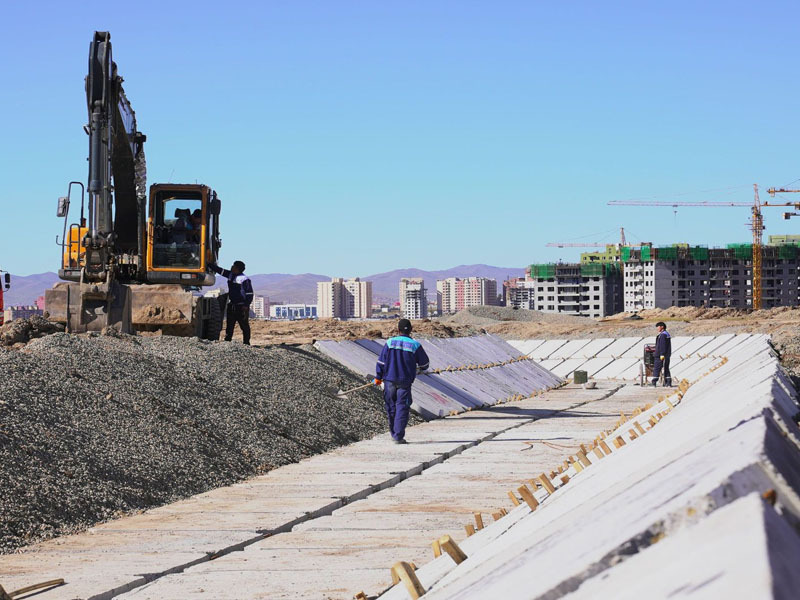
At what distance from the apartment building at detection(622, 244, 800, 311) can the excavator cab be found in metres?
157

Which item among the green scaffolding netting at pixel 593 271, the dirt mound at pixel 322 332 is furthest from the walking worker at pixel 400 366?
the green scaffolding netting at pixel 593 271

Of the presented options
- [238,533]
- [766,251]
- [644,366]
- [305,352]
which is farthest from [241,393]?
[766,251]

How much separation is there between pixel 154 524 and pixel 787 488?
6.95 meters

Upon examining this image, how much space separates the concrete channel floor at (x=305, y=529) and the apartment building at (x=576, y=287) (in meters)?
161

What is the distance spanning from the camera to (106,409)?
450 inches

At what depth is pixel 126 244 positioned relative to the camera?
19531 mm

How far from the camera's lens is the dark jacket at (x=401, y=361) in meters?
13.1

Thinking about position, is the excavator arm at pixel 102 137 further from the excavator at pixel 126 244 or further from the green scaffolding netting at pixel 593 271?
the green scaffolding netting at pixel 593 271

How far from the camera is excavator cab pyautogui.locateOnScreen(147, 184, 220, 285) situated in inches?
737

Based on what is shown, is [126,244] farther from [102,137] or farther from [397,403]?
[397,403]

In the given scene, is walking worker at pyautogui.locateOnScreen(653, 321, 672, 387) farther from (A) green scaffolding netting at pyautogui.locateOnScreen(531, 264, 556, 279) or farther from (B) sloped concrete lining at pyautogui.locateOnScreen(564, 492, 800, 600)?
(A) green scaffolding netting at pyautogui.locateOnScreen(531, 264, 556, 279)

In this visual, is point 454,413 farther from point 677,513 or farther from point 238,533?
point 677,513

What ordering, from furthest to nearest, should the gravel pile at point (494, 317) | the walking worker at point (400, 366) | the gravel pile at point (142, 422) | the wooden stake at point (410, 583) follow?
the gravel pile at point (494, 317) < the walking worker at point (400, 366) < the gravel pile at point (142, 422) < the wooden stake at point (410, 583)

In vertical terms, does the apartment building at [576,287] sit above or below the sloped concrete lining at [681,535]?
above
